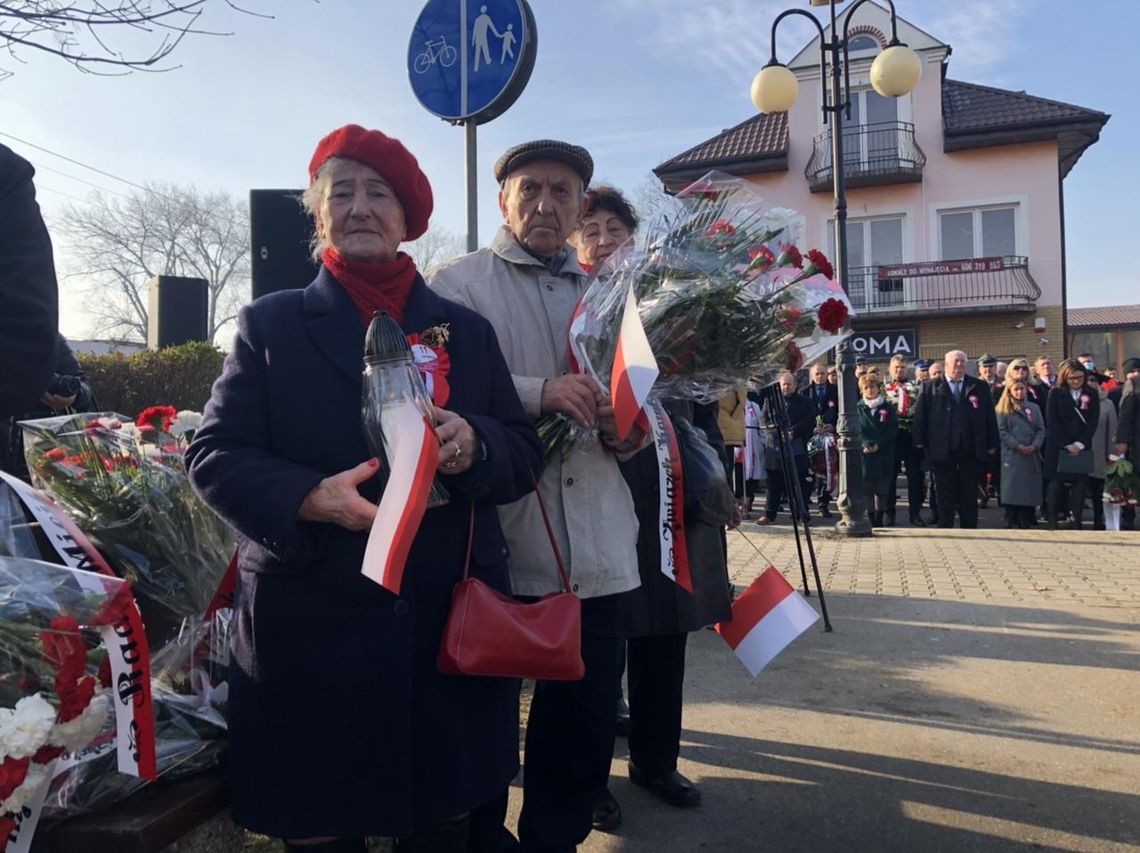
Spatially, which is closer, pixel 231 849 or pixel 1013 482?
pixel 231 849

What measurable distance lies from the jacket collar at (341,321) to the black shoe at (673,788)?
6.47 ft

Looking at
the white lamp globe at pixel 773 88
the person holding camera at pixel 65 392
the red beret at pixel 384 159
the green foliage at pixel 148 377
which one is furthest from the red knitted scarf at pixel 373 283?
the green foliage at pixel 148 377

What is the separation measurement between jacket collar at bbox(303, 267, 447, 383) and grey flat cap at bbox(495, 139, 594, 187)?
72cm

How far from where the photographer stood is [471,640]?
6.12 ft

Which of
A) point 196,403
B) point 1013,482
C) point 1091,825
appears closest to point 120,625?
point 1091,825

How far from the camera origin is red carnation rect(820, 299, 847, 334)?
262 cm

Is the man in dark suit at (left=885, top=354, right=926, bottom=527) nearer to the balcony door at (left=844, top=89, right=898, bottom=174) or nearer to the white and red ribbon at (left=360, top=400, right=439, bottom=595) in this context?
the white and red ribbon at (left=360, top=400, right=439, bottom=595)

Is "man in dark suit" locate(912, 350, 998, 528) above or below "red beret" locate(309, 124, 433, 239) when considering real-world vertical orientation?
below

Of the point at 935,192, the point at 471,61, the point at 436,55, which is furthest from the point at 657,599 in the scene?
the point at 935,192

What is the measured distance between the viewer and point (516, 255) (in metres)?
2.60

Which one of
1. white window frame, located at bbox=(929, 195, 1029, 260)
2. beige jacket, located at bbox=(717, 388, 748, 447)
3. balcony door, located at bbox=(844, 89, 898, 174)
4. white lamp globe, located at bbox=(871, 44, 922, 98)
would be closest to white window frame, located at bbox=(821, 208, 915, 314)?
white window frame, located at bbox=(929, 195, 1029, 260)

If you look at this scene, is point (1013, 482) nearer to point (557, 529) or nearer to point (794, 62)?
point (557, 529)

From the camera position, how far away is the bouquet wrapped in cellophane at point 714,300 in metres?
2.50

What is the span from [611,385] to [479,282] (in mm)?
541
